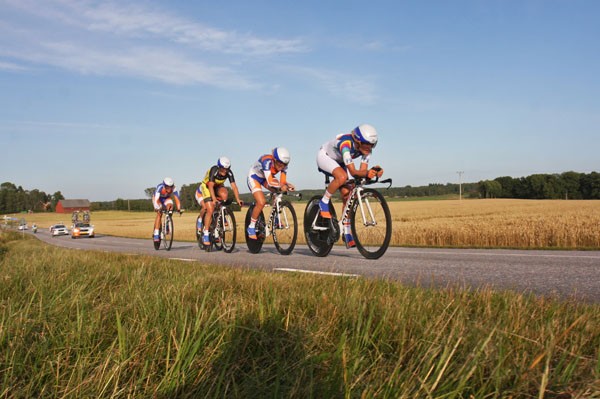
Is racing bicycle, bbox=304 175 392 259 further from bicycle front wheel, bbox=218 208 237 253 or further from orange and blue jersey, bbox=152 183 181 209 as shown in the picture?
orange and blue jersey, bbox=152 183 181 209

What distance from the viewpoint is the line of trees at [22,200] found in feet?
497

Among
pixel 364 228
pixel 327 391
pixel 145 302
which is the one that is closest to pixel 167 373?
pixel 327 391

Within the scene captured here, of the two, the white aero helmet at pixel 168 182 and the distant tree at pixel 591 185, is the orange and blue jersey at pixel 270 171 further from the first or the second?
the distant tree at pixel 591 185

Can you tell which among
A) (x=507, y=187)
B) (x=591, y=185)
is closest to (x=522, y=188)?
(x=507, y=187)

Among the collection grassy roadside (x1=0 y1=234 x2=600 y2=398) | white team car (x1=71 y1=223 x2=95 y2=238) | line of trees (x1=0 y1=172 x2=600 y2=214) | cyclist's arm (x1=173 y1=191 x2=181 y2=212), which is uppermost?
line of trees (x1=0 y1=172 x2=600 y2=214)

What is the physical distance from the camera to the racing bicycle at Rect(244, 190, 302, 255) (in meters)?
9.25

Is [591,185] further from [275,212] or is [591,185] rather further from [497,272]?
[497,272]

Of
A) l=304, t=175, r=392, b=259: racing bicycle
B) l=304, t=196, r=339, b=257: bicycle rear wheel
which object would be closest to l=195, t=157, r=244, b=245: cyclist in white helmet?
l=304, t=196, r=339, b=257: bicycle rear wheel

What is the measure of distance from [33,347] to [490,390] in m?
1.88

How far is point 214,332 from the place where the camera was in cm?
192

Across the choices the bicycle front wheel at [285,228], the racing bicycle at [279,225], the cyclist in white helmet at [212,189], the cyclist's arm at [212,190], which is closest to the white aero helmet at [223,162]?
the cyclist in white helmet at [212,189]

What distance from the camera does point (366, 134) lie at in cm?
691

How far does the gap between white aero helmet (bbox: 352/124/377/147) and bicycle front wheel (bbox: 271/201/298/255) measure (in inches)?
109

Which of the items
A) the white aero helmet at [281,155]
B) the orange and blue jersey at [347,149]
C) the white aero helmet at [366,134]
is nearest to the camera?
the white aero helmet at [366,134]
